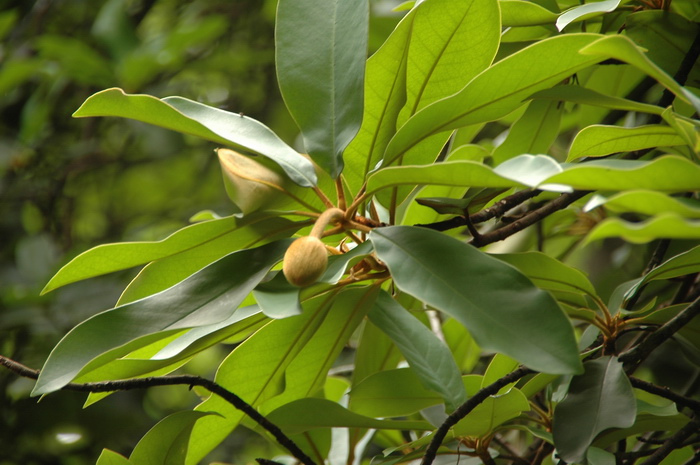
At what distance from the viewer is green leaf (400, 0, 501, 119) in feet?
1.94

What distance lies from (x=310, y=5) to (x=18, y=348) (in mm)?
1353

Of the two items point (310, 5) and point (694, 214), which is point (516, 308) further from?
point (310, 5)

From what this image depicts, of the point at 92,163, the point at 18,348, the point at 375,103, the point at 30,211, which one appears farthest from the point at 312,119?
the point at 30,211

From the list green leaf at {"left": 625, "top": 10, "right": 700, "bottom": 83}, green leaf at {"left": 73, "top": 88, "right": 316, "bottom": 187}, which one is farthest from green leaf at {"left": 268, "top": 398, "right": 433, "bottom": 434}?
green leaf at {"left": 625, "top": 10, "right": 700, "bottom": 83}

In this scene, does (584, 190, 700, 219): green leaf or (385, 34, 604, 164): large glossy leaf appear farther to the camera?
(385, 34, 604, 164): large glossy leaf

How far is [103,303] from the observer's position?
157 centimetres

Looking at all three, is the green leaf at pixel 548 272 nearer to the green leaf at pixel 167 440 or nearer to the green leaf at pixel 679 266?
the green leaf at pixel 679 266

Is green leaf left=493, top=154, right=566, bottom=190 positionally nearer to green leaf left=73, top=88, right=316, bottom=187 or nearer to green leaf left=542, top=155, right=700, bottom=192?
green leaf left=542, top=155, right=700, bottom=192

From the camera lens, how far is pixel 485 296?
1.55 ft

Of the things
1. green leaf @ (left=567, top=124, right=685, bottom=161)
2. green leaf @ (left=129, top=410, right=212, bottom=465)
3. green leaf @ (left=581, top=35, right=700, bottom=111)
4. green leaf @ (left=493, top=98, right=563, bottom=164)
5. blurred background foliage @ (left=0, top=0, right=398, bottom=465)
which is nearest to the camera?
green leaf @ (left=581, top=35, right=700, bottom=111)

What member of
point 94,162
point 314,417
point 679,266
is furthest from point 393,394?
point 94,162

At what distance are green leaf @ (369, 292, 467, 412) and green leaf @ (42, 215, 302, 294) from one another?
12cm

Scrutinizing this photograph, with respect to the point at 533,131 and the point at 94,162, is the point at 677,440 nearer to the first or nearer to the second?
the point at 533,131

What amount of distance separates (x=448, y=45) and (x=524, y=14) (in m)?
0.13
